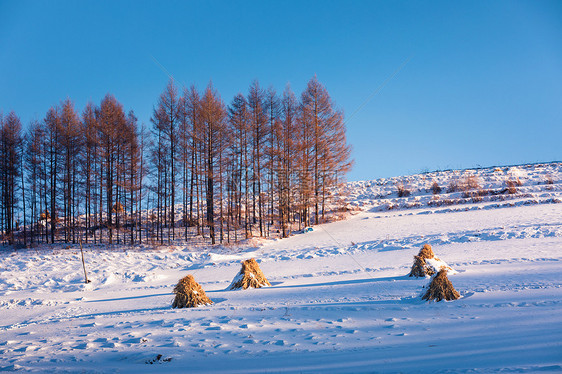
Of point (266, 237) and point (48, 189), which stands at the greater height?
point (48, 189)

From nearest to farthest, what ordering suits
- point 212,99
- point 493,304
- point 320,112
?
point 493,304, point 212,99, point 320,112

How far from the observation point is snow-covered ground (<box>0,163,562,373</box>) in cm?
450

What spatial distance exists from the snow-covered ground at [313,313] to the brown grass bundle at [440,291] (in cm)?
25

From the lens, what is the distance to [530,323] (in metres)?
4.93

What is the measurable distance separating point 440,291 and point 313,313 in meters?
2.55

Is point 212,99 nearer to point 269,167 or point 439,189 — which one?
point 269,167

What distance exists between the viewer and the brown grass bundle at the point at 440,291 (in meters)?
6.80

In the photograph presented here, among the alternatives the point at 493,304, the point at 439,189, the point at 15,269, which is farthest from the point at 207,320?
the point at 439,189

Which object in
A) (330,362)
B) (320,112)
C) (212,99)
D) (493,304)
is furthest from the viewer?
(320,112)

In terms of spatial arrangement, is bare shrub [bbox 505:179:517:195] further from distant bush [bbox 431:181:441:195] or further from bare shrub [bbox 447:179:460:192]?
distant bush [bbox 431:181:441:195]

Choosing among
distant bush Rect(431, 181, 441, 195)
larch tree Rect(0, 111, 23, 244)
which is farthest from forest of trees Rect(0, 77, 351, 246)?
distant bush Rect(431, 181, 441, 195)

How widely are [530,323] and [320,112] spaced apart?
2545cm

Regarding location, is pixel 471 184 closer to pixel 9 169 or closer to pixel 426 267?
pixel 426 267

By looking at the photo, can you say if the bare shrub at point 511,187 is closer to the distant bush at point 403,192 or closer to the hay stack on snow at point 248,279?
the distant bush at point 403,192
